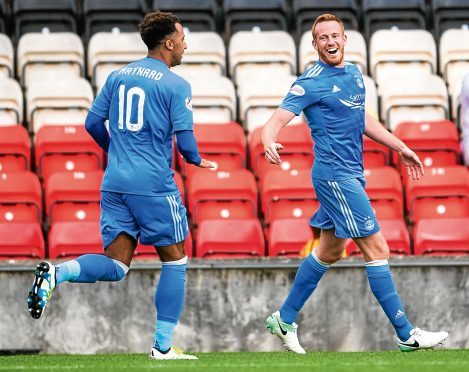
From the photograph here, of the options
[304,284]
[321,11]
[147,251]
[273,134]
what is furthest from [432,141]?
[273,134]

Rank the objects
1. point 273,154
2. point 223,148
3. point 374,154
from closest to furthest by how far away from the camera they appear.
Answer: point 273,154 → point 223,148 → point 374,154

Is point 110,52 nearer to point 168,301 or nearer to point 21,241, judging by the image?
point 21,241

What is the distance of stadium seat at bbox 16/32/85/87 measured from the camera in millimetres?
12445

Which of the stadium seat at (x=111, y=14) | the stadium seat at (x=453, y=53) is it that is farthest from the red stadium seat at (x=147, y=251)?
the stadium seat at (x=111, y=14)

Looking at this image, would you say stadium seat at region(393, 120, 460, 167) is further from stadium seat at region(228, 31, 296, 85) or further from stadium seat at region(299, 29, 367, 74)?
stadium seat at region(228, 31, 296, 85)

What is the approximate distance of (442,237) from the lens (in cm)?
1010

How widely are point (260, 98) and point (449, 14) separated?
2651 mm

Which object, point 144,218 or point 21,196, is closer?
point 144,218

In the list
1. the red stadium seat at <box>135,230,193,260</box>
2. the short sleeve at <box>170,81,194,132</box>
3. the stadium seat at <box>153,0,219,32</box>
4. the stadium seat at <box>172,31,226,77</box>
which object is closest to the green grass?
the short sleeve at <box>170,81,194,132</box>

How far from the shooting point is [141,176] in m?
7.00

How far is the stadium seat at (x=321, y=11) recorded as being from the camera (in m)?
13.4

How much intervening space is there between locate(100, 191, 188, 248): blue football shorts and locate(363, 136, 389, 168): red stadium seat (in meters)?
4.43

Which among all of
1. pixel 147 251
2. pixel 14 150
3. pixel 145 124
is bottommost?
pixel 147 251

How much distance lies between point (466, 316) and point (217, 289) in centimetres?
159
